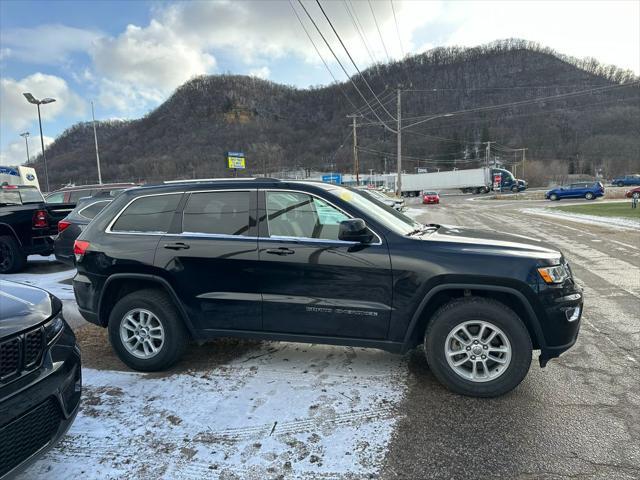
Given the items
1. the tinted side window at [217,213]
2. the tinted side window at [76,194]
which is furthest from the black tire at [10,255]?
the tinted side window at [217,213]

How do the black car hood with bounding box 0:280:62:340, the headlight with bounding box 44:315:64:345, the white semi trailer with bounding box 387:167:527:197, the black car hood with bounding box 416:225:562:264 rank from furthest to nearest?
1. the white semi trailer with bounding box 387:167:527:197
2. the black car hood with bounding box 416:225:562:264
3. the headlight with bounding box 44:315:64:345
4. the black car hood with bounding box 0:280:62:340

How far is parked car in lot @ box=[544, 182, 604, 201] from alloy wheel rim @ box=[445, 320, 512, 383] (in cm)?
4089

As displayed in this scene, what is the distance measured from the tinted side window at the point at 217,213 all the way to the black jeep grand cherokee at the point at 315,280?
11 millimetres

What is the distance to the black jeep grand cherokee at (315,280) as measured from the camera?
10.6 ft

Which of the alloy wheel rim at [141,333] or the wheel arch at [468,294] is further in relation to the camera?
the alloy wheel rim at [141,333]

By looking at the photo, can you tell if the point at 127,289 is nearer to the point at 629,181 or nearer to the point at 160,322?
the point at 160,322

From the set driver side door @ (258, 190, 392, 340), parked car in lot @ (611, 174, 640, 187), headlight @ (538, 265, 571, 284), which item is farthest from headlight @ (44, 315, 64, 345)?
parked car in lot @ (611, 174, 640, 187)

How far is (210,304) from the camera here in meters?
3.75

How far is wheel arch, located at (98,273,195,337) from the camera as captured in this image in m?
3.81

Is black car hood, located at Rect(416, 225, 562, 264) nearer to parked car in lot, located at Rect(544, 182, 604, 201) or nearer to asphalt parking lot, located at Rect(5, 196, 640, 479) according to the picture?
asphalt parking lot, located at Rect(5, 196, 640, 479)

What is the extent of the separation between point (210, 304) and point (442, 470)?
2327mm

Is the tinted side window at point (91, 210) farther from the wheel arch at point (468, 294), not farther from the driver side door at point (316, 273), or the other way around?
the wheel arch at point (468, 294)

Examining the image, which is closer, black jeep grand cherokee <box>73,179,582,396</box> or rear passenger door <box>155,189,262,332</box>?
black jeep grand cherokee <box>73,179,582,396</box>

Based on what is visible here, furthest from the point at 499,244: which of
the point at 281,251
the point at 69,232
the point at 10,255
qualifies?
the point at 10,255
